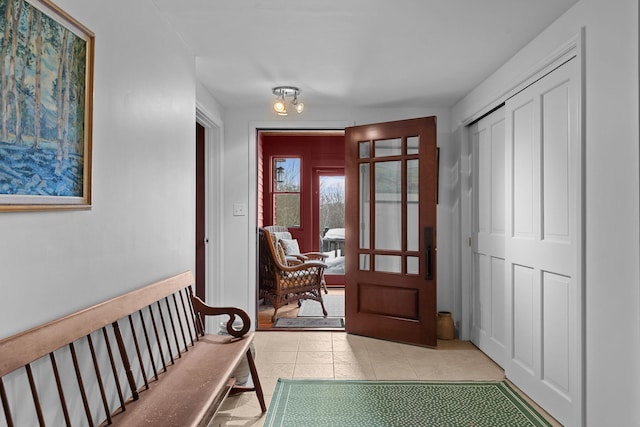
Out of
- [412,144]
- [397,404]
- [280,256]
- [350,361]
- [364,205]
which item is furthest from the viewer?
[280,256]

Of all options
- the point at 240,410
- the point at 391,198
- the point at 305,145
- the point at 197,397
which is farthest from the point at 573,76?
the point at 305,145

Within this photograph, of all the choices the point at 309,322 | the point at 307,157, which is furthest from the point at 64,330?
the point at 307,157

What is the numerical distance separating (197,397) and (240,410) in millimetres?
939

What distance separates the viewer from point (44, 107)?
141 cm

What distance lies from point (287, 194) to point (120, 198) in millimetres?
5119

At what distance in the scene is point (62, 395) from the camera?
1440 millimetres

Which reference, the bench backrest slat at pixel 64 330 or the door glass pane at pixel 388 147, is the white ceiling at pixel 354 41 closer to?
the door glass pane at pixel 388 147

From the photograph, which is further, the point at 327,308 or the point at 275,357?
the point at 327,308

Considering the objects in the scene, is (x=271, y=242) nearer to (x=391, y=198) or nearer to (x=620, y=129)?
(x=391, y=198)

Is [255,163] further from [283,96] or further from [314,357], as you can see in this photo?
[314,357]

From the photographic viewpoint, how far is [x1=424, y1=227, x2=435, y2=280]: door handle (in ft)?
13.1

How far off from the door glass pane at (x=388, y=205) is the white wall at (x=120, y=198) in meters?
1.98

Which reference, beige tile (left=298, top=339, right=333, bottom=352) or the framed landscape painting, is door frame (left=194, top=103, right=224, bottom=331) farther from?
the framed landscape painting

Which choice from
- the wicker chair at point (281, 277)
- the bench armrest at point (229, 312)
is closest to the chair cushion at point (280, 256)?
the wicker chair at point (281, 277)
